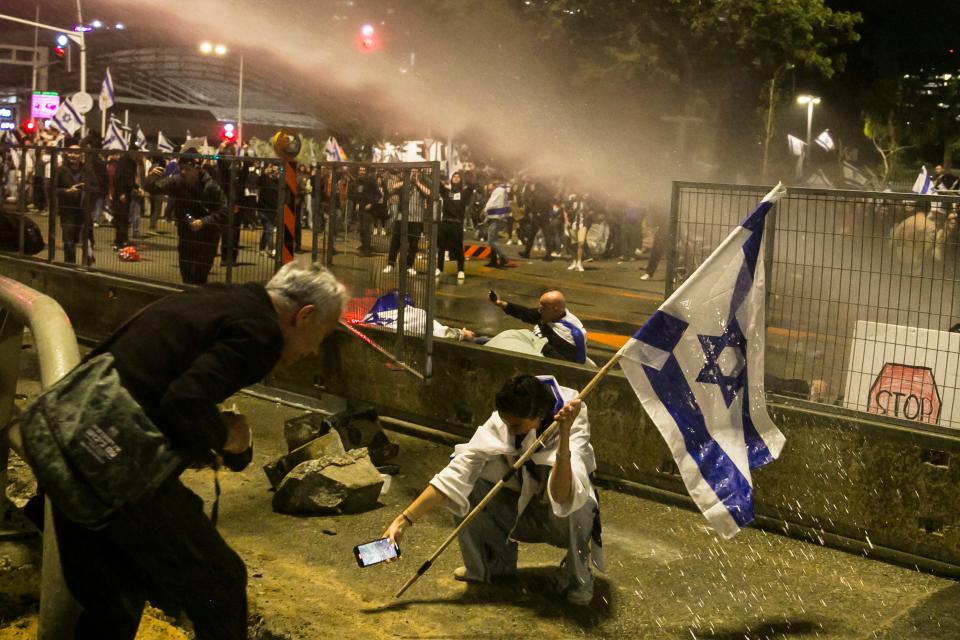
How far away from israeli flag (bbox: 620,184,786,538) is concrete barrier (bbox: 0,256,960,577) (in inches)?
51.4

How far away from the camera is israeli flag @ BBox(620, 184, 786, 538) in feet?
16.0

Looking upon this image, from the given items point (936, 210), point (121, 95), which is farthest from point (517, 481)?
point (121, 95)

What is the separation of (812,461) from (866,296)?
1.08m

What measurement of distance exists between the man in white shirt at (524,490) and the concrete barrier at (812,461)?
1.58m

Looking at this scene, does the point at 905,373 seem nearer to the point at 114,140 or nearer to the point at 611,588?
the point at 611,588

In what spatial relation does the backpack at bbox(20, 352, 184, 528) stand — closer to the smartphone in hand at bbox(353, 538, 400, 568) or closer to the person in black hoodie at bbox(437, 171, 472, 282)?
the smartphone in hand at bbox(353, 538, 400, 568)

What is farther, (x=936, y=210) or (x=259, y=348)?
(x=936, y=210)

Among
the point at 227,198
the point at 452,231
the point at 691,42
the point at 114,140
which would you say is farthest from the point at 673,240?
the point at 691,42

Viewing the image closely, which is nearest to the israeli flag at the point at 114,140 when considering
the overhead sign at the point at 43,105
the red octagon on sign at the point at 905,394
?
the red octagon on sign at the point at 905,394

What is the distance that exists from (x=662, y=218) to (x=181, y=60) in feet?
190

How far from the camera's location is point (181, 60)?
77125 millimetres

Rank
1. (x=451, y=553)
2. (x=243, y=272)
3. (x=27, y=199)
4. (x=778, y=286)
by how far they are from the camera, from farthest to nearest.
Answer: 1. (x=27, y=199)
2. (x=243, y=272)
3. (x=778, y=286)
4. (x=451, y=553)

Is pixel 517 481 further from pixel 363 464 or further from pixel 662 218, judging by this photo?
pixel 662 218

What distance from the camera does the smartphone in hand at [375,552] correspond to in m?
4.56
